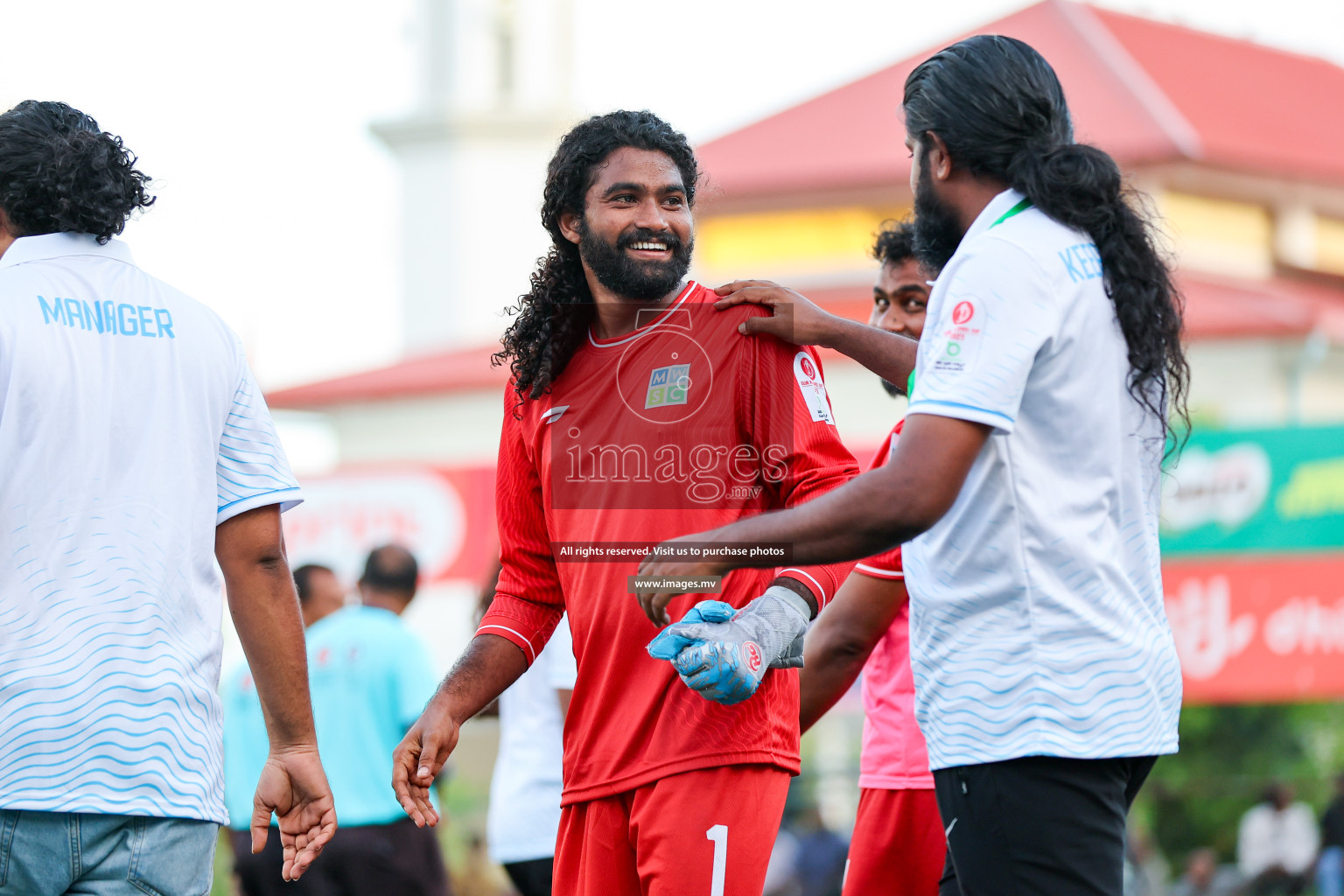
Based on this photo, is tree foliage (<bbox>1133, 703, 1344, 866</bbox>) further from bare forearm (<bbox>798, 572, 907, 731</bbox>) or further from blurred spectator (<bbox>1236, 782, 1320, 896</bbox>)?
bare forearm (<bbox>798, 572, 907, 731</bbox>)

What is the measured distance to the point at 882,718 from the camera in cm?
416

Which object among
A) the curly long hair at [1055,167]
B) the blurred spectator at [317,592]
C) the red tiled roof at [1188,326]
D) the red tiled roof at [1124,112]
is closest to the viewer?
the curly long hair at [1055,167]

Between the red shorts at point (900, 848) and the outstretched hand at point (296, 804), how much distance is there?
4.55 feet

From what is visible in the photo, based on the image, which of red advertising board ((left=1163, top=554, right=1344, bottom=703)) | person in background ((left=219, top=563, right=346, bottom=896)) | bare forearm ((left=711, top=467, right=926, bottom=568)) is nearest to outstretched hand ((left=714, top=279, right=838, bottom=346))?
bare forearm ((left=711, top=467, right=926, bottom=568))

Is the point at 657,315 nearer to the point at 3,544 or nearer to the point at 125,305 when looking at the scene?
the point at 125,305

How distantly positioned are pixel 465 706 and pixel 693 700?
23.5 inches

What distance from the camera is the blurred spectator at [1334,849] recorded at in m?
14.3

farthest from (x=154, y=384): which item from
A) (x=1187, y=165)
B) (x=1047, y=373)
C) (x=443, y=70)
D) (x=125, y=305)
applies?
(x=443, y=70)

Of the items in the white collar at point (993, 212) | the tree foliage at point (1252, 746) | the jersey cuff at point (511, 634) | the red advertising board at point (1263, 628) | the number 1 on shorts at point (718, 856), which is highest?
the white collar at point (993, 212)

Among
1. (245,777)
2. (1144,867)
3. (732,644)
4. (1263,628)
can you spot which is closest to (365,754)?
(245,777)

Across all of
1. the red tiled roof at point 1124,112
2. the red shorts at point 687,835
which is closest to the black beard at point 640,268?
the red shorts at point 687,835

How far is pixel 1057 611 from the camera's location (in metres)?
2.70

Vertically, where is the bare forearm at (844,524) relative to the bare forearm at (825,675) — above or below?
above

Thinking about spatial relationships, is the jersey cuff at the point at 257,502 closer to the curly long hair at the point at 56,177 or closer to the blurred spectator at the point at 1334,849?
the curly long hair at the point at 56,177
